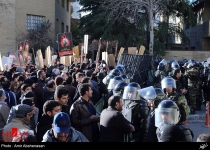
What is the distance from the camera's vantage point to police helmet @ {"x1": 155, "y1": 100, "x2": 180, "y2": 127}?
4449 mm

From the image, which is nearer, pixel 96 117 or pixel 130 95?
pixel 96 117

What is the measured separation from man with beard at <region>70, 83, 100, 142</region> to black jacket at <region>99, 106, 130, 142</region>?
64 cm

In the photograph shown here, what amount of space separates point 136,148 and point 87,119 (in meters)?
2.91

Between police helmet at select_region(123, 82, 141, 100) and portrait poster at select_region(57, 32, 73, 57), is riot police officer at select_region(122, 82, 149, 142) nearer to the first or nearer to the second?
police helmet at select_region(123, 82, 141, 100)

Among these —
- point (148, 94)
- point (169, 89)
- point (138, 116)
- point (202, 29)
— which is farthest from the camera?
point (202, 29)

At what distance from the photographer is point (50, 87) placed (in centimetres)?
716

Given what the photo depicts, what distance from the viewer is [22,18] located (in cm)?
3073

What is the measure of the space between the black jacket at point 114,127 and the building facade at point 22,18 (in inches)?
990

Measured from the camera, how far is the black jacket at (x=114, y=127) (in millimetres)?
4867

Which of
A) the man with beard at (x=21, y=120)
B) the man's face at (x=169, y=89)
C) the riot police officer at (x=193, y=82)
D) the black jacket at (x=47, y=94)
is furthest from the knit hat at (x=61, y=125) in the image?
the riot police officer at (x=193, y=82)

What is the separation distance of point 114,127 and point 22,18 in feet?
90.1

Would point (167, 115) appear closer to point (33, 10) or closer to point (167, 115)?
point (167, 115)

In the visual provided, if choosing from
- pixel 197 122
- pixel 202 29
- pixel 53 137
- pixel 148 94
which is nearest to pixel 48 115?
pixel 53 137

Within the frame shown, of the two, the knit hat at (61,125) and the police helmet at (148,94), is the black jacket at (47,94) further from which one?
the knit hat at (61,125)
